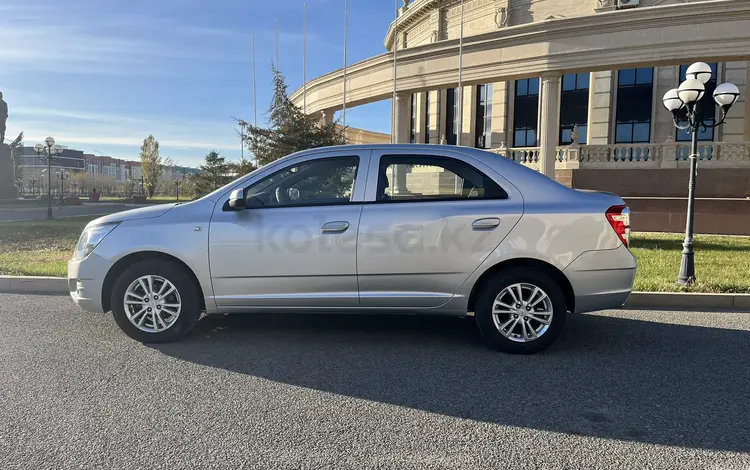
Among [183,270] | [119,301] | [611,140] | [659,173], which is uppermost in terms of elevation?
[611,140]

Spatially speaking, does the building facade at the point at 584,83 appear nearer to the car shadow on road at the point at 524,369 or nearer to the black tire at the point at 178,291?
the car shadow on road at the point at 524,369

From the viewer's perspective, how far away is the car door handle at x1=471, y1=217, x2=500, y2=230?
459cm

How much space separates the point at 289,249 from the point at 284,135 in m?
10.2

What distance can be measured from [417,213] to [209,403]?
2281 mm

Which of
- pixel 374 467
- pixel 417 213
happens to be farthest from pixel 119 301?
pixel 374 467

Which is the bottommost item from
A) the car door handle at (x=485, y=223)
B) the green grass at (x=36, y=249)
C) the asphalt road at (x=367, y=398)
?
the asphalt road at (x=367, y=398)

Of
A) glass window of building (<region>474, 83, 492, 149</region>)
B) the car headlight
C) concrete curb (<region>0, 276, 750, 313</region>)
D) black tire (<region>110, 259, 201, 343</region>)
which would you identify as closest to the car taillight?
concrete curb (<region>0, 276, 750, 313</region>)

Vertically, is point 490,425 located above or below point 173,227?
below

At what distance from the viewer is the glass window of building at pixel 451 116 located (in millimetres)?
30047

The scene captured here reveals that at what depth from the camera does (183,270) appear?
4840 mm

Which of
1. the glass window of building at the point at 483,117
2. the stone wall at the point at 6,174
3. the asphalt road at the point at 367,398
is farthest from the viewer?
the stone wall at the point at 6,174

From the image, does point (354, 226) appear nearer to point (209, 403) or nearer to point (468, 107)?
point (209, 403)

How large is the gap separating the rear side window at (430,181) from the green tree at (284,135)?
9.53m

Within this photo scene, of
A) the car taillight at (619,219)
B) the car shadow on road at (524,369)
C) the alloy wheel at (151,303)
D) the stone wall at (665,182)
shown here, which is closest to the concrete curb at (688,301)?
the car shadow on road at (524,369)
